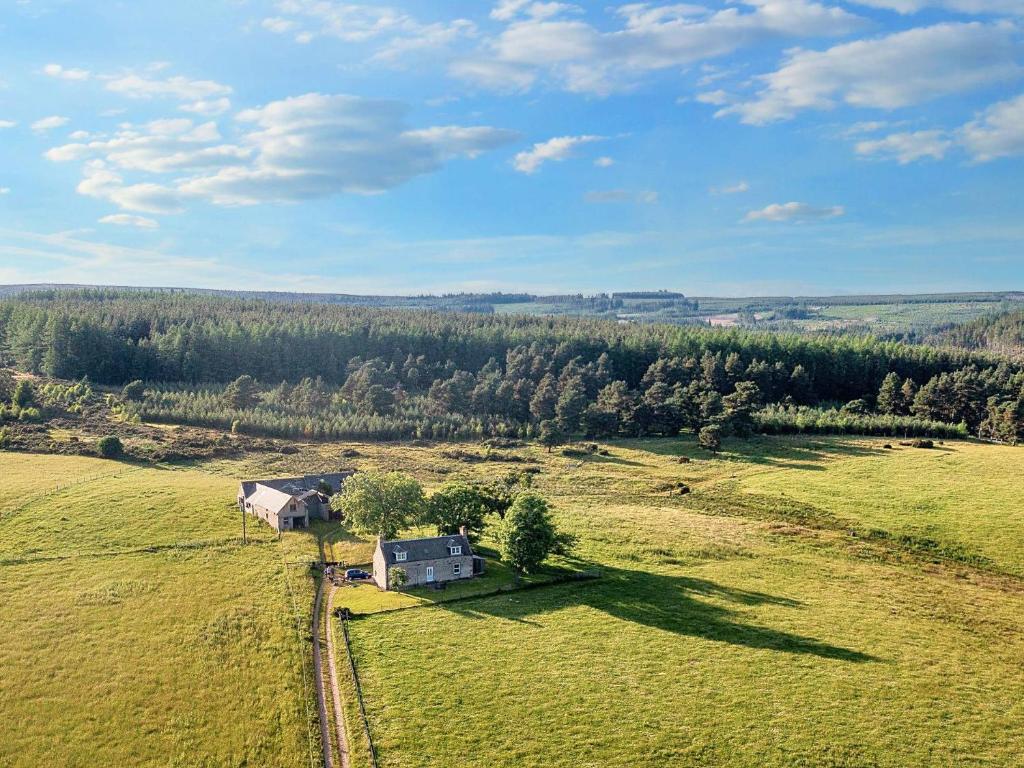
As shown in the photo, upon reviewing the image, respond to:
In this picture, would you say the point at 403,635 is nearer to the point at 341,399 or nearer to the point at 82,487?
the point at 82,487

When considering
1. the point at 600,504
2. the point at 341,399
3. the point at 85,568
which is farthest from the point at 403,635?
the point at 341,399

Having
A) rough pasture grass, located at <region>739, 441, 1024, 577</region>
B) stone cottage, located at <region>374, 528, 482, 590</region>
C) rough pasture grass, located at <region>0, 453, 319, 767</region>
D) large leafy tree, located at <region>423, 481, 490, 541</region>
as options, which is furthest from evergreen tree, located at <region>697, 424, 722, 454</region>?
rough pasture grass, located at <region>0, 453, 319, 767</region>

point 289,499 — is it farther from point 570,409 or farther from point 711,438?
point 711,438

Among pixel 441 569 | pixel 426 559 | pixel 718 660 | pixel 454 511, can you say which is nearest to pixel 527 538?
pixel 441 569

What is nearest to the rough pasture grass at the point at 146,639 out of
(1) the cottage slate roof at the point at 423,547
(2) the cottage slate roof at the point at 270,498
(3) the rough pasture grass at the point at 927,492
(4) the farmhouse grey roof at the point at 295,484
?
(2) the cottage slate roof at the point at 270,498

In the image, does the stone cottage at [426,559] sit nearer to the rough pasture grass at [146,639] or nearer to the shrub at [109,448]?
the rough pasture grass at [146,639]
